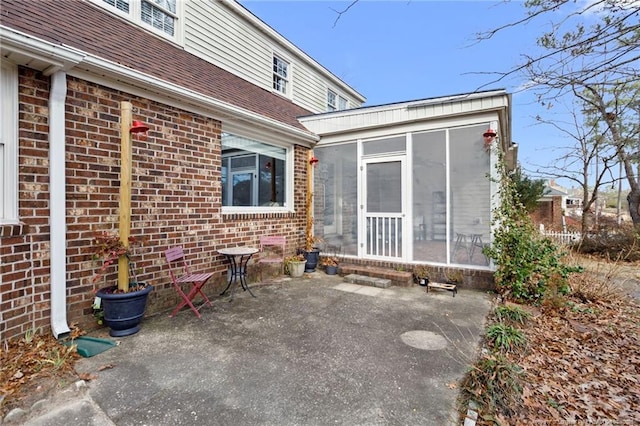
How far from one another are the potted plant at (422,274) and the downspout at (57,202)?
17.6 ft

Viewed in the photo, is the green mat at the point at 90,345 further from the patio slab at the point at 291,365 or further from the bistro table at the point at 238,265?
the bistro table at the point at 238,265

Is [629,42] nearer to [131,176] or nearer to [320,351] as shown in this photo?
[320,351]

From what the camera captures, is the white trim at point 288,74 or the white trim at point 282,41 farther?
the white trim at point 288,74

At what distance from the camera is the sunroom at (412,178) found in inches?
209

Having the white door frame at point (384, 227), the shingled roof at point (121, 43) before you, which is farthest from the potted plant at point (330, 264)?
the shingled roof at point (121, 43)

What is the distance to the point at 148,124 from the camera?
4.09 metres

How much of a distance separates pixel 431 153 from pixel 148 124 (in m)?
4.92

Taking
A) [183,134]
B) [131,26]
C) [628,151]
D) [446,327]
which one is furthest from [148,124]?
[628,151]

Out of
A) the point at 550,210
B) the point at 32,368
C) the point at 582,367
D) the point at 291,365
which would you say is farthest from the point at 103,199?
the point at 550,210

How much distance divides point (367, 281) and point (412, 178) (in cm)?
227

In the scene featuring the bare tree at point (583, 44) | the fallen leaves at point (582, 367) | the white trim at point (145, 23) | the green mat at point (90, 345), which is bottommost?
the fallen leaves at point (582, 367)

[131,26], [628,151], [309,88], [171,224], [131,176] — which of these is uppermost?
[309,88]

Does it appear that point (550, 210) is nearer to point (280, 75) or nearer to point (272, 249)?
point (280, 75)

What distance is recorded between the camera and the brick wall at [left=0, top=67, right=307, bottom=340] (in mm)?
2969
